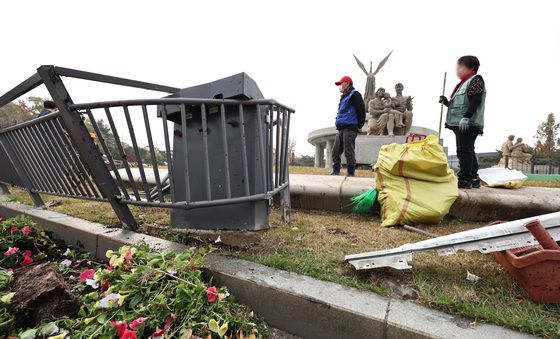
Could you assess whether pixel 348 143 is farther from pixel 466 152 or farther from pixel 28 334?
pixel 28 334

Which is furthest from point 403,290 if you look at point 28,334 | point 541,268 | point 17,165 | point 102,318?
point 17,165

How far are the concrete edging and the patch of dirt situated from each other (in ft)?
2.16

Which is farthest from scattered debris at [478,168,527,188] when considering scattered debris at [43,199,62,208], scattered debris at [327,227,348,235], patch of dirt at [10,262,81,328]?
scattered debris at [43,199,62,208]

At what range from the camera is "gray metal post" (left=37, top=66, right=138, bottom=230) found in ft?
5.56

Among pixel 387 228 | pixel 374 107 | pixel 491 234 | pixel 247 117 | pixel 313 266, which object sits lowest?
pixel 387 228

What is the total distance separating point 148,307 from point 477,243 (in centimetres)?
162

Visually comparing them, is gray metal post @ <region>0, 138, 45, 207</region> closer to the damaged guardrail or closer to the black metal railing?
the black metal railing

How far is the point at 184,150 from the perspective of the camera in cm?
151

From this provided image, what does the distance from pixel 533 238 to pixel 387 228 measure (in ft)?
4.03

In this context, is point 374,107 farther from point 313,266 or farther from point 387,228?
point 313,266

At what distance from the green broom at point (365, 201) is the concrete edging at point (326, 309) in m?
1.60

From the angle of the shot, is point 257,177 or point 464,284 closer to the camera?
point 464,284

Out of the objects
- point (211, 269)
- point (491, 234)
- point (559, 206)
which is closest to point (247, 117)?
point (211, 269)

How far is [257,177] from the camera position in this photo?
69.4 inches
